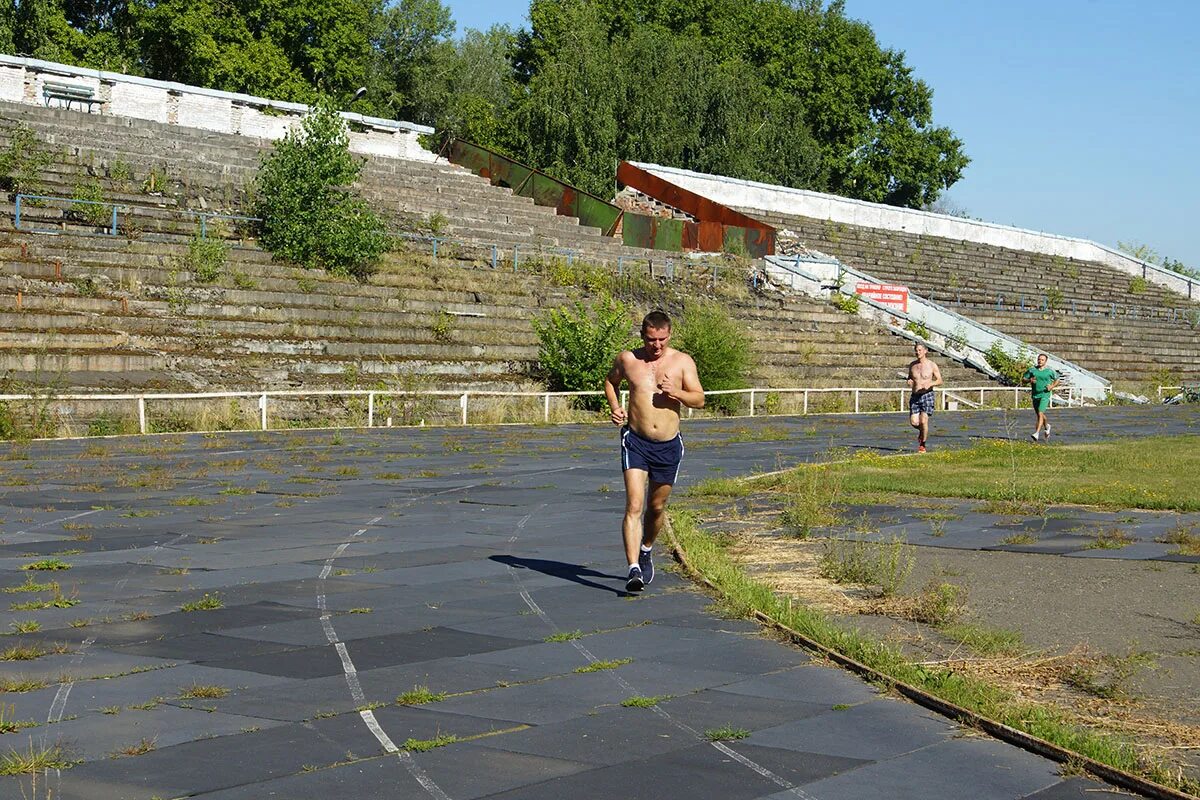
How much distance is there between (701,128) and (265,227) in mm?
38246

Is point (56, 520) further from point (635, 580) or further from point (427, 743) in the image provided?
point (427, 743)

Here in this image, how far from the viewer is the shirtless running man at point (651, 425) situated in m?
11.6

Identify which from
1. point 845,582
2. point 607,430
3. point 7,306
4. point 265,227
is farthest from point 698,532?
point 265,227

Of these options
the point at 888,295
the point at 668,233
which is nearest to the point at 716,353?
the point at 668,233

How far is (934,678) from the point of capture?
837 centimetres

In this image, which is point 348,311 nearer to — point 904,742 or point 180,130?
point 180,130

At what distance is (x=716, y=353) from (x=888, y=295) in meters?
17.5

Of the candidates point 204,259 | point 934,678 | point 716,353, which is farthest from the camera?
point 716,353

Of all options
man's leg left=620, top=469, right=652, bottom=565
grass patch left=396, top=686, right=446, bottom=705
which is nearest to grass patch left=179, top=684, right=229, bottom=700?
grass patch left=396, top=686, right=446, bottom=705

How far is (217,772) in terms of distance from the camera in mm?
6551

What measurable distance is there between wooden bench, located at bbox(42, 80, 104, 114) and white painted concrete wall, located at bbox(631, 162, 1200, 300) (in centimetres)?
2506

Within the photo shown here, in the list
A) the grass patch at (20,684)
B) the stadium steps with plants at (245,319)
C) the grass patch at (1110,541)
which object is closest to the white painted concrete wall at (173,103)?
the stadium steps with plants at (245,319)

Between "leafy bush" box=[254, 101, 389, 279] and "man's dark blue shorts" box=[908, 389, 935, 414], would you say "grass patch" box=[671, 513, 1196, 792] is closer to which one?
"man's dark blue shorts" box=[908, 389, 935, 414]

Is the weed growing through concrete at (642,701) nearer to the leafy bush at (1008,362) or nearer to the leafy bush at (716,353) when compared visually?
the leafy bush at (716,353)
